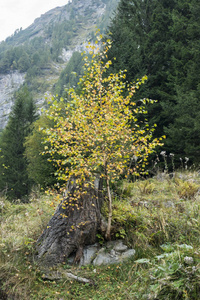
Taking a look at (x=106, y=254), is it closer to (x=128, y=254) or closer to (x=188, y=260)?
(x=128, y=254)

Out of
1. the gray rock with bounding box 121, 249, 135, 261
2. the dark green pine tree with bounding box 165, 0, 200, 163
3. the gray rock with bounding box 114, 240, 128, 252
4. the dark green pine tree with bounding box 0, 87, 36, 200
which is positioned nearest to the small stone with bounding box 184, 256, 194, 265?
the gray rock with bounding box 121, 249, 135, 261

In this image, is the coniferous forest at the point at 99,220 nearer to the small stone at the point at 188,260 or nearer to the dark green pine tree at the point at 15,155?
the small stone at the point at 188,260

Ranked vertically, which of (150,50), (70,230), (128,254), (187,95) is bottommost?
(128,254)

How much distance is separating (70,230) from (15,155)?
1621 centimetres

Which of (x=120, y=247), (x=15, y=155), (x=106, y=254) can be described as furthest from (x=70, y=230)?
(x=15, y=155)

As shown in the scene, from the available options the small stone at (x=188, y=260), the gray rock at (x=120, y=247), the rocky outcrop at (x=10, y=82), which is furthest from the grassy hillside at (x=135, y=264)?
the rocky outcrop at (x=10, y=82)

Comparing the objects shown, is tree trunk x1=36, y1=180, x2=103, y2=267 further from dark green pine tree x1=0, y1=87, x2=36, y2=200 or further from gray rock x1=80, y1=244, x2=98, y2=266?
dark green pine tree x1=0, y1=87, x2=36, y2=200

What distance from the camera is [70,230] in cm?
335

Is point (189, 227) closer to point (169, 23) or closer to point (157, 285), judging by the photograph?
point (157, 285)

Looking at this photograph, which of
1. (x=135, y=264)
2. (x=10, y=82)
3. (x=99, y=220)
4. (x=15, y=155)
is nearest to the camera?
(x=135, y=264)

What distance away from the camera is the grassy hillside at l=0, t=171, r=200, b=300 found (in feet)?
7.07

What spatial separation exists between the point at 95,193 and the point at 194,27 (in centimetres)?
1017

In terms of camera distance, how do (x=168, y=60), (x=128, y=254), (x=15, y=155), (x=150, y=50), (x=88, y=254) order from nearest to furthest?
(x=128, y=254)
(x=88, y=254)
(x=168, y=60)
(x=150, y=50)
(x=15, y=155)

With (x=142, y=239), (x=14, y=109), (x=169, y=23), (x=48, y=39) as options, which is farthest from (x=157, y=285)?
(x=48, y=39)
